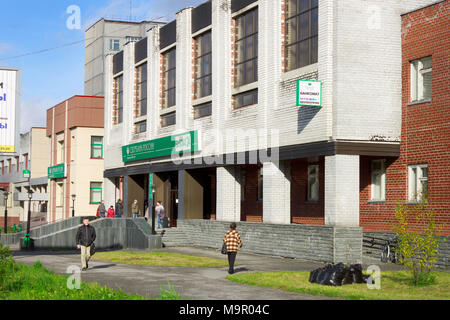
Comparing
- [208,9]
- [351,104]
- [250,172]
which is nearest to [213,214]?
[250,172]

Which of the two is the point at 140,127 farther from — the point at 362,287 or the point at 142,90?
the point at 362,287

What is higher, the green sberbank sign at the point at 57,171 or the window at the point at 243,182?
the green sberbank sign at the point at 57,171

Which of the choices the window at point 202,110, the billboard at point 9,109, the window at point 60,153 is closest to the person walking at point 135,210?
the window at point 202,110

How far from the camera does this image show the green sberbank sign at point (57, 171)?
200 ft

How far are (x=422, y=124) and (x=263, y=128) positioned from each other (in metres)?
8.15

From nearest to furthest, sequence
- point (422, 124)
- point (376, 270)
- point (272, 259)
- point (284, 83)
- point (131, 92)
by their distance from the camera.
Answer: point (376, 270), point (422, 124), point (272, 259), point (284, 83), point (131, 92)

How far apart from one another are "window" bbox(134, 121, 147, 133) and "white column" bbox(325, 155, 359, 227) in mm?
21329

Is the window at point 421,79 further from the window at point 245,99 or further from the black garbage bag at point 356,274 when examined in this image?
the black garbage bag at point 356,274

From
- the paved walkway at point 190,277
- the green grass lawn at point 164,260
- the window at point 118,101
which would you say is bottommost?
the green grass lawn at point 164,260

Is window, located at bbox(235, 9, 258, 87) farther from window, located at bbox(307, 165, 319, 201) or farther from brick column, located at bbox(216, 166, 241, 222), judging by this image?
window, located at bbox(307, 165, 319, 201)

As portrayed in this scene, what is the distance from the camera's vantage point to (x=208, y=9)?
38.0 metres

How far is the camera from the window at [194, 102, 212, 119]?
125ft

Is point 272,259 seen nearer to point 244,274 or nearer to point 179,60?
point 244,274

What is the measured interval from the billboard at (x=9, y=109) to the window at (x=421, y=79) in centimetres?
1564
